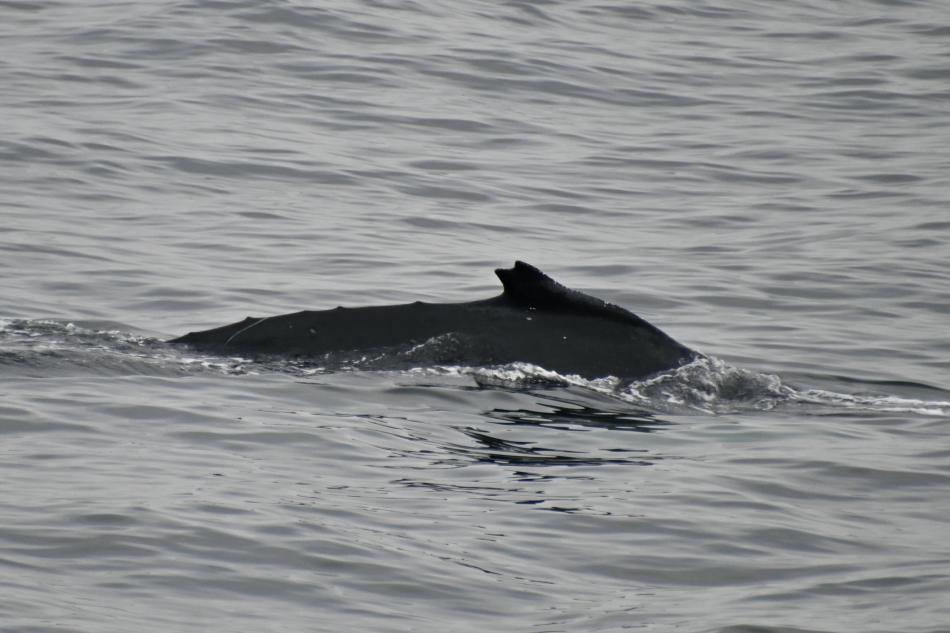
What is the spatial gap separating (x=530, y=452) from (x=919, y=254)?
26.3ft

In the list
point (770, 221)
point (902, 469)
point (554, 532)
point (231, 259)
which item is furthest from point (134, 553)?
point (770, 221)

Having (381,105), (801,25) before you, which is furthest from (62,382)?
(801,25)

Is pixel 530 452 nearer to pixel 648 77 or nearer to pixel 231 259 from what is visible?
pixel 231 259

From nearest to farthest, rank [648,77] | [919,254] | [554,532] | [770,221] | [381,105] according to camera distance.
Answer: [554,532] < [919,254] < [770,221] < [381,105] < [648,77]

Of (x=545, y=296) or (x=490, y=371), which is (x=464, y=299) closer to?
(x=490, y=371)

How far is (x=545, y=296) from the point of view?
8.91 metres

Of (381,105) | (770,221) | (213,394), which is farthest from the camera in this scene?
(381,105)

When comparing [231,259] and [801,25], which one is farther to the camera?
[801,25]

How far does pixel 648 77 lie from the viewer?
24297mm

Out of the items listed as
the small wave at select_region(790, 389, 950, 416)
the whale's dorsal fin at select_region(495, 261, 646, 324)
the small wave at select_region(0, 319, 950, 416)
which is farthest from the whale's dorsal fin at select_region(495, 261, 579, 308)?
the small wave at select_region(790, 389, 950, 416)

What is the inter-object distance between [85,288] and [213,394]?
3714mm

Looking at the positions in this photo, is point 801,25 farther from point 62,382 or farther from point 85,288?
point 62,382

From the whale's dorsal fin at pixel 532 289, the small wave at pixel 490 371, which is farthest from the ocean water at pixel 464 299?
the whale's dorsal fin at pixel 532 289

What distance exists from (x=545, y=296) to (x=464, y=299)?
156 inches
